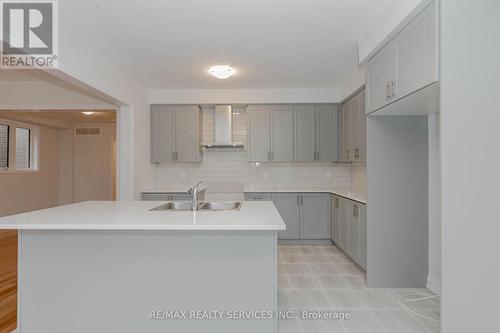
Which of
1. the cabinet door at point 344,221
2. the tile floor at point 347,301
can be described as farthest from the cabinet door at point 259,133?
the tile floor at point 347,301

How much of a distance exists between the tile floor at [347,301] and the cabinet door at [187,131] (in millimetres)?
2388

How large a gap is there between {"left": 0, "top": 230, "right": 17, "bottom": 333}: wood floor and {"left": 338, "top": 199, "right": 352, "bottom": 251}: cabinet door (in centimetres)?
366

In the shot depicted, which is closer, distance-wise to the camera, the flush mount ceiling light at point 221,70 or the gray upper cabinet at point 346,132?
the flush mount ceiling light at point 221,70

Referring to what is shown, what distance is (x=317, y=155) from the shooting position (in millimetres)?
5242

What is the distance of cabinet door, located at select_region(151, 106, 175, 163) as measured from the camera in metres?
5.22

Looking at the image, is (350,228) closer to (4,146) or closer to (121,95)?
(121,95)

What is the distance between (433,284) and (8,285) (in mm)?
4489

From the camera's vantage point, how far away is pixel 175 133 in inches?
205

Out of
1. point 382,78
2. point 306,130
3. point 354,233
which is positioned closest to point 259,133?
point 306,130

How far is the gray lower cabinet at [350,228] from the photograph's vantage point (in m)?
3.59

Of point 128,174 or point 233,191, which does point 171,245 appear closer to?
point 128,174

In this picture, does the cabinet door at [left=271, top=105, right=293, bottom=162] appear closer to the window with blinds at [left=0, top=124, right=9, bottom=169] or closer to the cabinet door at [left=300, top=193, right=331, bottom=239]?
the cabinet door at [left=300, top=193, right=331, bottom=239]

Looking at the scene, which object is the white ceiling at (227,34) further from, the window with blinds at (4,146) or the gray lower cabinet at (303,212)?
the window with blinds at (4,146)

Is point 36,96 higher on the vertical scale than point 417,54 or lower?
higher
